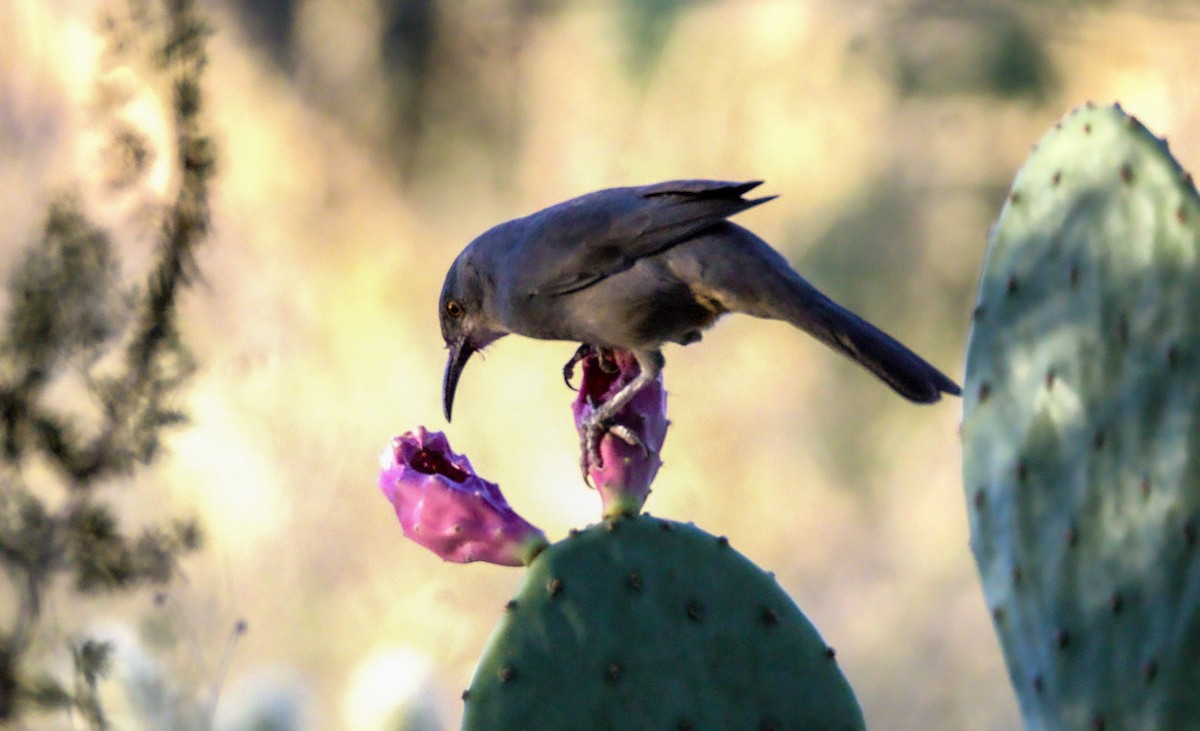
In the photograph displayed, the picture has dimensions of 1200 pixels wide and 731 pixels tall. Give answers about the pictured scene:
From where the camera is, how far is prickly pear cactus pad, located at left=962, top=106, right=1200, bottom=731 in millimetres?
1226

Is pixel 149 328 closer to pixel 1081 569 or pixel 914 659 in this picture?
pixel 914 659

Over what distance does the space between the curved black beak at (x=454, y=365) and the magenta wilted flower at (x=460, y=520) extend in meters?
0.63

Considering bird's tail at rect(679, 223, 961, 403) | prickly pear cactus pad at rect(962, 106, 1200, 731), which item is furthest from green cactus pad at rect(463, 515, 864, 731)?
bird's tail at rect(679, 223, 961, 403)

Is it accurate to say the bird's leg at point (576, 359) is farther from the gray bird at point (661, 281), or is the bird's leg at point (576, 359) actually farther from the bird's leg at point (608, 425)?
the bird's leg at point (608, 425)

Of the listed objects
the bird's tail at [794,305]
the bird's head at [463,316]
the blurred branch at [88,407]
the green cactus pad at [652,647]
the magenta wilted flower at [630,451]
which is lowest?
the green cactus pad at [652,647]

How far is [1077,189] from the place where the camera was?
1.33 m

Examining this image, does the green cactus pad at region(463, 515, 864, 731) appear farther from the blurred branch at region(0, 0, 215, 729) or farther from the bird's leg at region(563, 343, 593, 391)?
the blurred branch at region(0, 0, 215, 729)

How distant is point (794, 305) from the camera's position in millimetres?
1567

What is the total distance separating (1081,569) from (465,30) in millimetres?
3143

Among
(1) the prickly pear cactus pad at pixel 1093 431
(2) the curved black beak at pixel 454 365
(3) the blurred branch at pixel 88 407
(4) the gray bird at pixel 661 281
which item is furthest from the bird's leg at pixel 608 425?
(3) the blurred branch at pixel 88 407

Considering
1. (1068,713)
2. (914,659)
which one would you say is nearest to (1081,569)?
(1068,713)

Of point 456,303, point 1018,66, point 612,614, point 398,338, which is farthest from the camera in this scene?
point 398,338

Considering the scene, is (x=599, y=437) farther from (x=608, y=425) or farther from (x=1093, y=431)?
(x=1093, y=431)

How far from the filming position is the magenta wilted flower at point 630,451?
123 cm
